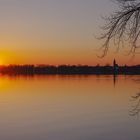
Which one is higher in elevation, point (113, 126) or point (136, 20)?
point (136, 20)

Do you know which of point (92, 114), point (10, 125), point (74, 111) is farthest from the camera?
point (74, 111)

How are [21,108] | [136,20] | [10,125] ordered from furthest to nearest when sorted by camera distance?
[21,108]
[10,125]
[136,20]

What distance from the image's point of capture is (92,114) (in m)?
25.5

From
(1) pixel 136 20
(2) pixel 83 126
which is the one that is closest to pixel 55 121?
(2) pixel 83 126

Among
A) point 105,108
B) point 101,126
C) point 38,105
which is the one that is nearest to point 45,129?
point 101,126

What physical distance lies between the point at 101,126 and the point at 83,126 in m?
0.97

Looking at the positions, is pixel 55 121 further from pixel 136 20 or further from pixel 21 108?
pixel 136 20

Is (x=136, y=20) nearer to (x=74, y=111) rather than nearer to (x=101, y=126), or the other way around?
(x=101, y=126)

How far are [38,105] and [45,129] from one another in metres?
12.5

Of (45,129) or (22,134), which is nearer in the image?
(22,134)

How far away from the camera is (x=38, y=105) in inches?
1254

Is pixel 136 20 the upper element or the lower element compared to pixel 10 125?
upper

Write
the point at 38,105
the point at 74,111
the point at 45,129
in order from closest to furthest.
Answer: the point at 45,129 < the point at 74,111 < the point at 38,105

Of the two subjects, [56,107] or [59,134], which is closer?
[59,134]
